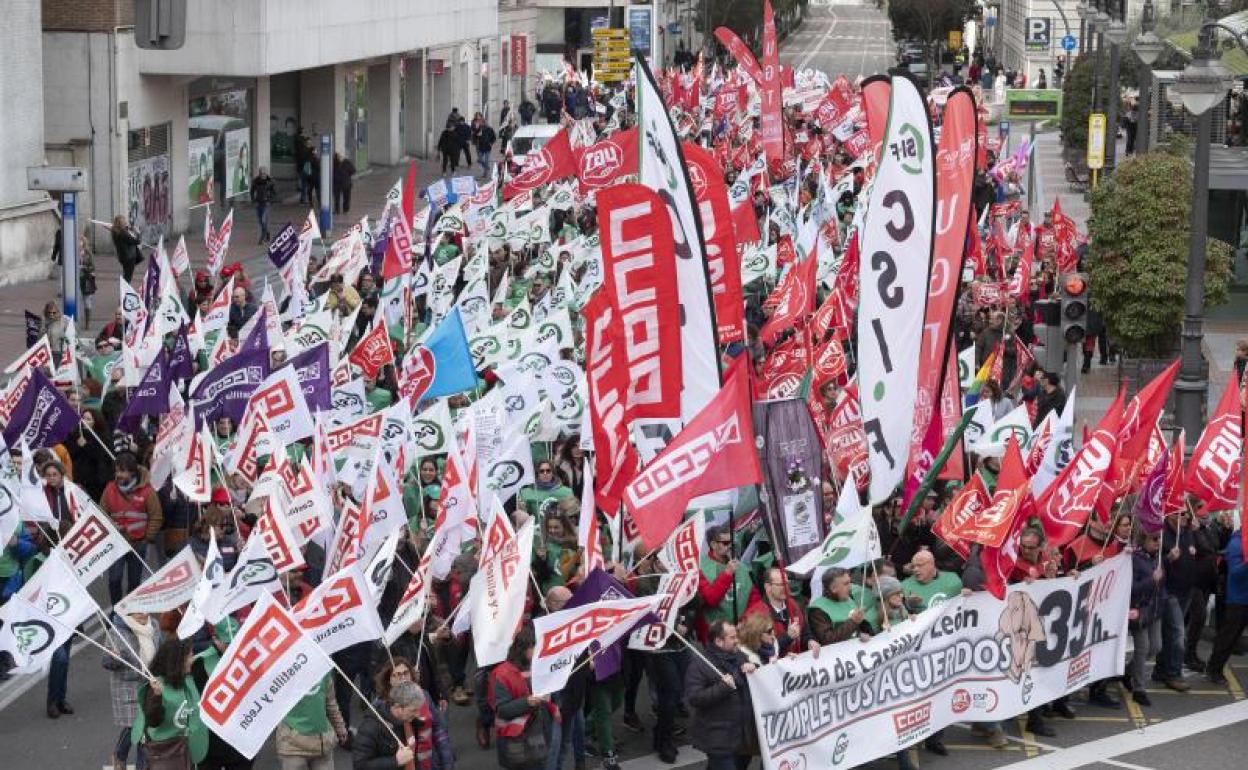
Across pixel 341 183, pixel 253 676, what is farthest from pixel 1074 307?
pixel 341 183

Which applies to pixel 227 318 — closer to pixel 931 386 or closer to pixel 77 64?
pixel 931 386

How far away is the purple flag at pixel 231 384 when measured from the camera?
60.3 feet

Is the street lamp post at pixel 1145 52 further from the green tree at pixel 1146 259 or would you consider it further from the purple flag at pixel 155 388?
the purple flag at pixel 155 388

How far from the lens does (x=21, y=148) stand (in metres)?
33.9

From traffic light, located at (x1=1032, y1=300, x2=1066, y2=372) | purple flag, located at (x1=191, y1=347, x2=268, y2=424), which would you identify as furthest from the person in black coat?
traffic light, located at (x1=1032, y1=300, x2=1066, y2=372)

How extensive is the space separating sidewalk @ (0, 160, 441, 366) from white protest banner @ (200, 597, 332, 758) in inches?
580

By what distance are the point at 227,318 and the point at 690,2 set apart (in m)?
90.5

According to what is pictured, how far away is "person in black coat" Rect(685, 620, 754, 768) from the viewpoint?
1248cm

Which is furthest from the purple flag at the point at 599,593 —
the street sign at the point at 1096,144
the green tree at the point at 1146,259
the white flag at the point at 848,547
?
the street sign at the point at 1096,144

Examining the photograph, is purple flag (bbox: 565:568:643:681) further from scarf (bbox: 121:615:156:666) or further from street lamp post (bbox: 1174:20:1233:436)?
street lamp post (bbox: 1174:20:1233:436)

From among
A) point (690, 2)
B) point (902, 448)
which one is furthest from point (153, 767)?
point (690, 2)

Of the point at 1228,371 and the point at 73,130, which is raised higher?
the point at 73,130

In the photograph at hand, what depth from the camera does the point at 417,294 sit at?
24766mm

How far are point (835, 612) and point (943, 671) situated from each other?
91 centimetres
